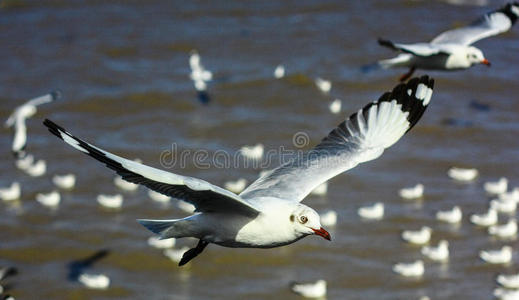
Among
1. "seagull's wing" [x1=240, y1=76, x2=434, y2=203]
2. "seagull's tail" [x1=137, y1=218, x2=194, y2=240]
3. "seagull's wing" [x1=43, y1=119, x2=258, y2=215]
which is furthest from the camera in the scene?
"seagull's wing" [x1=240, y1=76, x2=434, y2=203]

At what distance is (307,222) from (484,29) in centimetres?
611

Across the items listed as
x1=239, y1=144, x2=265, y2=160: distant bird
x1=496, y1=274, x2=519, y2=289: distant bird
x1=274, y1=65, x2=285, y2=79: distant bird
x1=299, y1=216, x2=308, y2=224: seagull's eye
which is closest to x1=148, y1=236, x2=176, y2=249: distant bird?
x1=239, y1=144, x2=265, y2=160: distant bird

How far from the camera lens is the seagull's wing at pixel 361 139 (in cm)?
646

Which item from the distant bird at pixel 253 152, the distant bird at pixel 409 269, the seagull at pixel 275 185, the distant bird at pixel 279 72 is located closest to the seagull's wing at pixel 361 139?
the seagull at pixel 275 185

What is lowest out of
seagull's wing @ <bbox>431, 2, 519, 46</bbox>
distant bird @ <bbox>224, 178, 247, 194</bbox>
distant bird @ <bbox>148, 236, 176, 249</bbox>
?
distant bird @ <bbox>148, 236, 176, 249</bbox>

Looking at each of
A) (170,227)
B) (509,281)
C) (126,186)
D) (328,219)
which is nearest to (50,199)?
(126,186)

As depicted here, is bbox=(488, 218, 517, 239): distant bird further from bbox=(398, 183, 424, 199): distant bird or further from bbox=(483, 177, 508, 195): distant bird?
bbox=(398, 183, 424, 199): distant bird

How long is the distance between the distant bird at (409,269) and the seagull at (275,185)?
107 inches

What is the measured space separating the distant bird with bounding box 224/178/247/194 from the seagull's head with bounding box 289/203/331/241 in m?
5.45

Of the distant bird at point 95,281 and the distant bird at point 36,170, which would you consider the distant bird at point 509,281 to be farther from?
the distant bird at point 36,170

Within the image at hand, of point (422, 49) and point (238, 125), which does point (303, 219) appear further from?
point (238, 125)

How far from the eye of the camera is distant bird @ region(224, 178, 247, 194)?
35.7 feet

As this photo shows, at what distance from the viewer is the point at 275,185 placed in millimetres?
6402

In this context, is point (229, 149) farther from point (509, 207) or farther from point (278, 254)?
point (509, 207)
